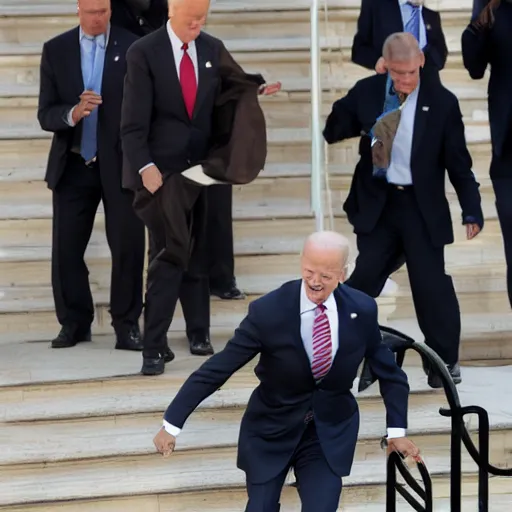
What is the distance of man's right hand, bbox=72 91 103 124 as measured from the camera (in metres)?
6.96

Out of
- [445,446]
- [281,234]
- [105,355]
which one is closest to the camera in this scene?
[445,446]

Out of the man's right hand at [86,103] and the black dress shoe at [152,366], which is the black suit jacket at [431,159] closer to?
the black dress shoe at [152,366]

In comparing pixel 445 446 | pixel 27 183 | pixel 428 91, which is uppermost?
pixel 428 91

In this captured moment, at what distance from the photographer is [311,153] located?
27.7 feet

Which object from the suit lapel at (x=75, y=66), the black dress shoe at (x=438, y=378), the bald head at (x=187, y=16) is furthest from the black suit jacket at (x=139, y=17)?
the black dress shoe at (x=438, y=378)

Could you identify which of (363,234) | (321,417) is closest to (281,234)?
(363,234)

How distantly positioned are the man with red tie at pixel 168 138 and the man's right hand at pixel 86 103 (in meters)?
0.36

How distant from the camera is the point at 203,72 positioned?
6680 mm

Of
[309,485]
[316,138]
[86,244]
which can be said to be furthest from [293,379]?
[316,138]

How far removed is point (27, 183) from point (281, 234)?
57.0 inches

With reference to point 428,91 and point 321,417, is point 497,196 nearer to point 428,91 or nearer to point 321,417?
point 428,91

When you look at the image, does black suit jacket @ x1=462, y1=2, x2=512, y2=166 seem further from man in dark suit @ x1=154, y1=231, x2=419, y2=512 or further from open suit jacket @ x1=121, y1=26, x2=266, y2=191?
man in dark suit @ x1=154, y1=231, x2=419, y2=512

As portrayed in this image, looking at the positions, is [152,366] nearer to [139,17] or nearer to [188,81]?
[188,81]

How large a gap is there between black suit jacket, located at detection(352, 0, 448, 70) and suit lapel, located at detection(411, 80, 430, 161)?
0.61m
